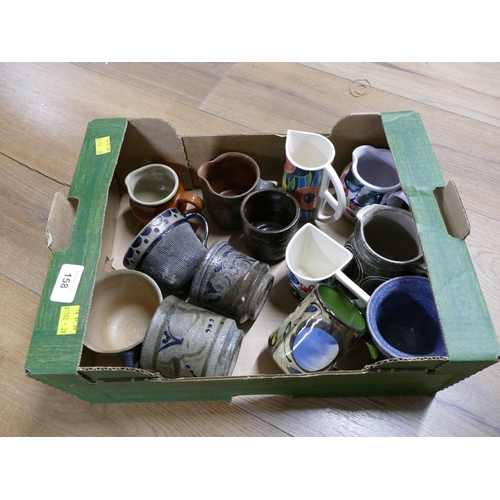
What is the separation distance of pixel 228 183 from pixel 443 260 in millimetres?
434

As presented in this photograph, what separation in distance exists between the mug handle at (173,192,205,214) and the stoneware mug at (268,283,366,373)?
28cm

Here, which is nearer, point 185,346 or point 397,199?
point 185,346

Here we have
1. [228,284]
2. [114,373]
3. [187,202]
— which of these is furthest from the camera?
[187,202]

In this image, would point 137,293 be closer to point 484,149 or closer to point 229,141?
point 229,141

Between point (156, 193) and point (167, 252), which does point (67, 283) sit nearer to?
point (167, 252)

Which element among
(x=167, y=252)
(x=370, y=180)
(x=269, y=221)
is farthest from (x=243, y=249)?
(x=370, y=180)

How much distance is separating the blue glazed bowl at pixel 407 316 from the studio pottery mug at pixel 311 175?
0.18m

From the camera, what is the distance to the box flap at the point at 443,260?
0.53m

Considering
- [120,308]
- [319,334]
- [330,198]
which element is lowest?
[120,308]

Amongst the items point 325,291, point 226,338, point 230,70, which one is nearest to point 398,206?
point 325,291

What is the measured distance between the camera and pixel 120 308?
74cm

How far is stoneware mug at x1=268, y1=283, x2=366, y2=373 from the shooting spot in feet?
1.97

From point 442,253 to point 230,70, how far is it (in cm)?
83

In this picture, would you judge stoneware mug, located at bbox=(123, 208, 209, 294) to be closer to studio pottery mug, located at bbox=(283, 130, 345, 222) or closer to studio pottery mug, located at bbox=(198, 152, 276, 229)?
studio pottery mug, located at bbox=(198, 152, 276, 229)
